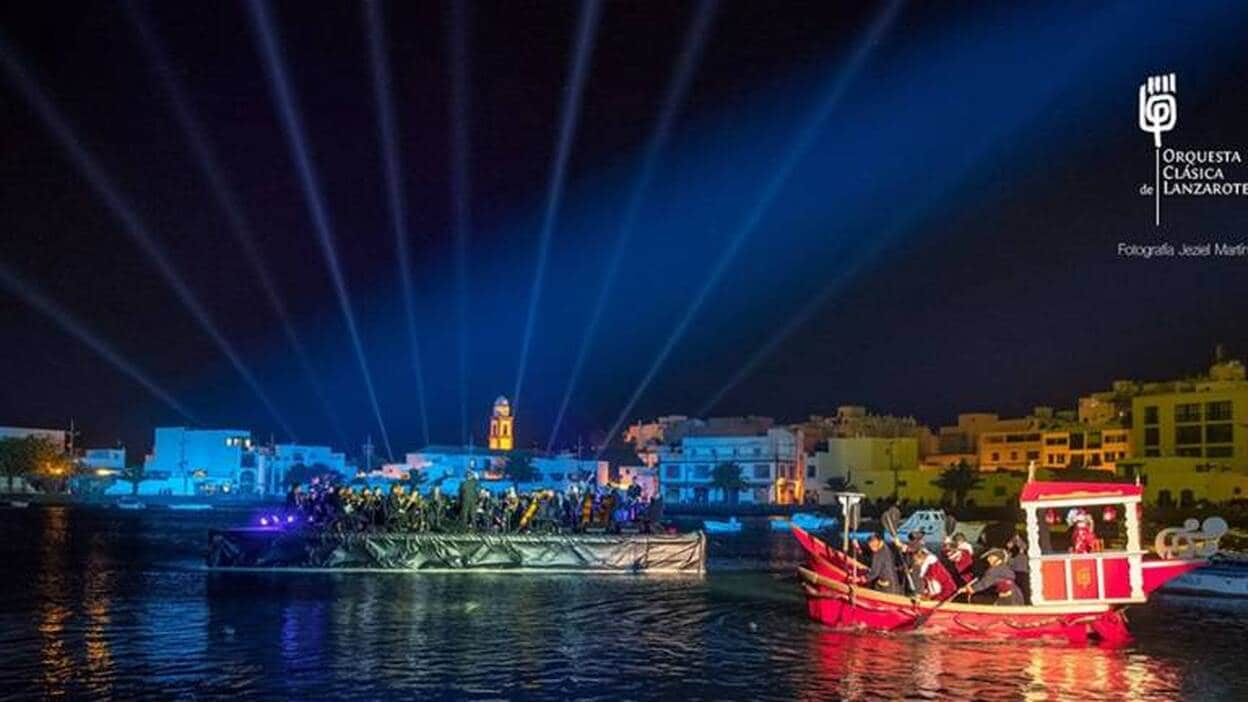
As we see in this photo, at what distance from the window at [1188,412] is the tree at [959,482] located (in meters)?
18.8

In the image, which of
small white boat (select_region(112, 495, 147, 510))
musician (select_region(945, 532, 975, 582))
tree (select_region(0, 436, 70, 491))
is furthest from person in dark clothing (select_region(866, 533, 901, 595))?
tree (select_region(0, 436, 70, 491))

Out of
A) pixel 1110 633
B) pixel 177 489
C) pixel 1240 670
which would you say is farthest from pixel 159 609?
pixel 177 489

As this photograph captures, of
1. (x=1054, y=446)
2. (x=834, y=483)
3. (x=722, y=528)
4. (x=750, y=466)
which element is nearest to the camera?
A: (x=722, y=528)

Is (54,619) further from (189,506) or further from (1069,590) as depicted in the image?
(189,506)

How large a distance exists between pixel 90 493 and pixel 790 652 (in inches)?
6260

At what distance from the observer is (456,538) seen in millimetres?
35125

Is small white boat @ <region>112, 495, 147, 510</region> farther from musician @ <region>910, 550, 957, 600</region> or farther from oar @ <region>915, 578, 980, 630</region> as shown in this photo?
oar @ <region>915, 578, 980, 630</region>

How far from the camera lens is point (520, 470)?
16575 centimetres

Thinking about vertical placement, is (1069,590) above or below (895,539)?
below

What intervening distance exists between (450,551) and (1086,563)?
1855 cm

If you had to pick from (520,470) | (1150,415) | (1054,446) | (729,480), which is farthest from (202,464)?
(1150,415)

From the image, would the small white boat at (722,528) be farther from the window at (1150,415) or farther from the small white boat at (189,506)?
the small white boat at (189,506)

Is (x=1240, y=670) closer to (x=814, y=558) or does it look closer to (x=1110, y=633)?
(x=1110, y=633)

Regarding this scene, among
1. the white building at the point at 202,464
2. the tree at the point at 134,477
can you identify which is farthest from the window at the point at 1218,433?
the tree at the point at 134,477
